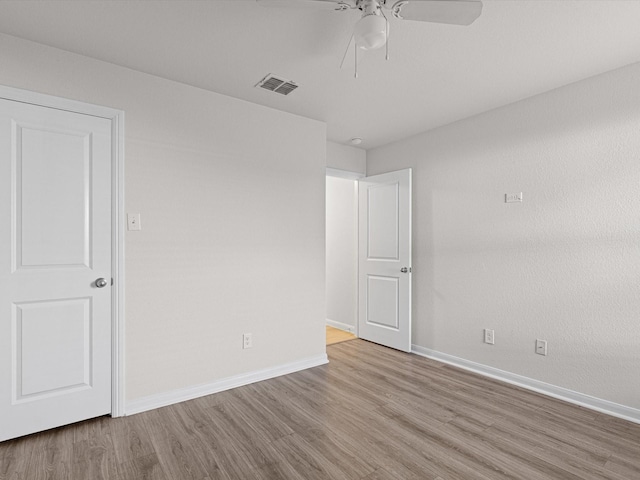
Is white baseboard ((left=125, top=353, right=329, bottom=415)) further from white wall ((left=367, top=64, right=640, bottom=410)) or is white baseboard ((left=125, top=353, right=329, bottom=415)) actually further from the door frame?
white wall ((left=367, top=64, right=640, bottom=410))

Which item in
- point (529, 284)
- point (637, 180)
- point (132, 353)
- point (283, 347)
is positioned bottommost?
point (283, 347)

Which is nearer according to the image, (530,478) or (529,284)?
(530,478)

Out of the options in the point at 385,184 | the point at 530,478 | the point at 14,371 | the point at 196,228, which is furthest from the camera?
the point at 385,184

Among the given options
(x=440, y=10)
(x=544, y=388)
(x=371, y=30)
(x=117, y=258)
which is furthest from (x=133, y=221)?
(x=544, y=388)

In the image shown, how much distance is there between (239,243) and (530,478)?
251 cm

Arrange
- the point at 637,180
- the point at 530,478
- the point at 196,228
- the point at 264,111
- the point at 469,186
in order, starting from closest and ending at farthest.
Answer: the point at 530,478 < the point at 637,180 < the point at 196,228 < the point at 264,111 < the point at 469,186

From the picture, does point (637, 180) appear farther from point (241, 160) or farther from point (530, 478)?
point (241, 160)

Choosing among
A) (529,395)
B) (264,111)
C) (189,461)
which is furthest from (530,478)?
(264,111)

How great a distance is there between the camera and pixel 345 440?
2150mm

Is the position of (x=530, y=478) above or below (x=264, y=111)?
below

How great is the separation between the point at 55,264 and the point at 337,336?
329 centimetres

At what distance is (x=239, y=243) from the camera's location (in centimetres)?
304

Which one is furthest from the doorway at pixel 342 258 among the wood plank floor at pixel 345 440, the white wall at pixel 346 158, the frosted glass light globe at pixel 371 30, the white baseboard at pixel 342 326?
the frosted glass light globe at pixel 371 30

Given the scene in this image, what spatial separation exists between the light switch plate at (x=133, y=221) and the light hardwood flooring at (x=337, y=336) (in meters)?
2.67
